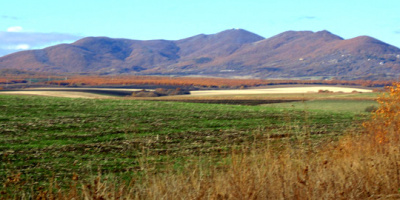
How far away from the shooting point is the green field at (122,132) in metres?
10.6

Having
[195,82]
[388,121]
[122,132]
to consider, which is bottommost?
[122,132]

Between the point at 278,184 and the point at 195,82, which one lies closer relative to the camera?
the point at 278,184

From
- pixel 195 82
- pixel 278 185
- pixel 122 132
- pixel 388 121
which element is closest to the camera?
pixel 278 185

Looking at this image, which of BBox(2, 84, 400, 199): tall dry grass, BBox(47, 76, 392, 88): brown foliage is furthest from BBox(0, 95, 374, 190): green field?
BBox(47, 76, 392, 88): brown foliage

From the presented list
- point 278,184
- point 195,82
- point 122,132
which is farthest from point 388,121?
point 195,82

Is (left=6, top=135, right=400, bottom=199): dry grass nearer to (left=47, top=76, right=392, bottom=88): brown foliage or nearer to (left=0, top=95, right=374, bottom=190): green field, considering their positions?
(left=0, top=95, right=374, bottom=190): green field

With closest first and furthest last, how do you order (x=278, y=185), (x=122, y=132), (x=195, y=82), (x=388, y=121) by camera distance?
(x=278, y=185) → (x=388, y=121) → (x=122, y=132) → (x=195, y=82)

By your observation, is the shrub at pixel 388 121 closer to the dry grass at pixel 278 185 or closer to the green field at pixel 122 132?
the green field at pixel 122 132

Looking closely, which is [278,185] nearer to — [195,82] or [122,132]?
[122,132]

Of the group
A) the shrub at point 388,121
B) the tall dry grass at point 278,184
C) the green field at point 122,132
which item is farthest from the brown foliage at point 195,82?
the tall dry grass at point 278,184

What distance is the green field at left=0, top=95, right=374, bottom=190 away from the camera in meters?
10.6

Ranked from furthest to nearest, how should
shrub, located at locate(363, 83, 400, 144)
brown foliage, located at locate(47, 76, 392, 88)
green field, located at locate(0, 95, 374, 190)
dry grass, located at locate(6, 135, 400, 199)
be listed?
brown foliage, located at locate(47, 76, 392, 88) < shrub, located at locate(363, 83, 400, 144) < green field, located at locate(0, 95, 374, 190) < dry grass, located at locate(6, 135, 400, 199)

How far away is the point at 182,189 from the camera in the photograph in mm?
6801

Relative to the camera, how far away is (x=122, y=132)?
14.6m
